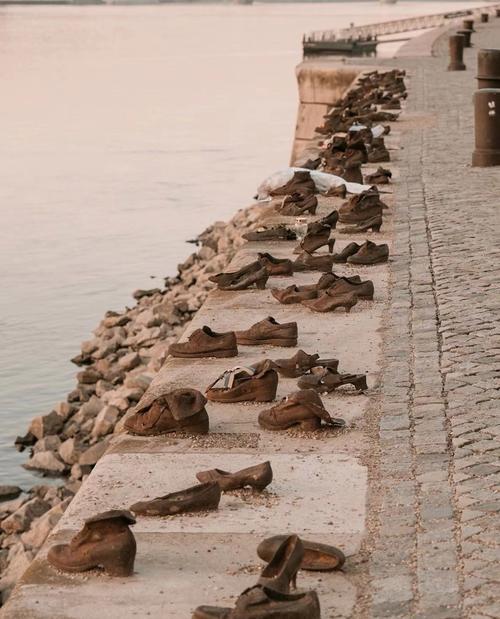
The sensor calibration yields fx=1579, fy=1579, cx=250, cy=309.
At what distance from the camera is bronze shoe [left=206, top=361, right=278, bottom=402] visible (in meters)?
6.13

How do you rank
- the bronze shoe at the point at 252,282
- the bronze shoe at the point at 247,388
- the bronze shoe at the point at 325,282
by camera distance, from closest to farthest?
1. the bronze shoe at the point at 247,388
2. the bronze shoe at the point at 325,282
3. the bronze shoe at the point at 252,282

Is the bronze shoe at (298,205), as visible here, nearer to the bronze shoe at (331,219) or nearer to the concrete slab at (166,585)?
the bronze shoe at (331,219)

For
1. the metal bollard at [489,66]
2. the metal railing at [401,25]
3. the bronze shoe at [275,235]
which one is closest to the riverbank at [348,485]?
the bronze shoe at [275,235]

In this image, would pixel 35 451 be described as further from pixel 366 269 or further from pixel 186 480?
pixel 186 480

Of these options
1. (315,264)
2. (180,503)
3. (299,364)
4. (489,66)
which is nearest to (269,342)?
(299,364)

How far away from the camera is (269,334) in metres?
7.07

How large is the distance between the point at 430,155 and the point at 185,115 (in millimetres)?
27616

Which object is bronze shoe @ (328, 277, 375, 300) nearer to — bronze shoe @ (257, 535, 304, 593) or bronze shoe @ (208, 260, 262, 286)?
bronze shoe @ (208, 260, 262, 286)

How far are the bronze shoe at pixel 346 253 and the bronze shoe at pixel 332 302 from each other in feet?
3.90

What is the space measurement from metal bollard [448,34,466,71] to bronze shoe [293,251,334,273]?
17.1 meters

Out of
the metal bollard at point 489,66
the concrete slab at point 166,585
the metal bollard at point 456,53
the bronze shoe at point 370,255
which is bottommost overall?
the metal bollard at point 456,53

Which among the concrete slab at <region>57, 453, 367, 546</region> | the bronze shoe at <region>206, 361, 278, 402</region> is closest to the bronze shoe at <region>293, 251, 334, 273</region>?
the bronze shoe at <region>206, 361, 278, 402</region>

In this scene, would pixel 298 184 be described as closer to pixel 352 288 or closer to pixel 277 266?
pixel 277 266

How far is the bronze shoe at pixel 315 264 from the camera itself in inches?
347
